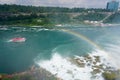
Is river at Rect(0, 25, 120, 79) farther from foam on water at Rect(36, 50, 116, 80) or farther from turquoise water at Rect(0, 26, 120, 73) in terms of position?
foam on water at Rect(36, 50, 116, 80)

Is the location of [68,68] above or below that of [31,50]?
above

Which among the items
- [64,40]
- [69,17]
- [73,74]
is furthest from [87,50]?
[69,17]

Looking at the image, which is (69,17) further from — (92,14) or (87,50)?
(87,50)

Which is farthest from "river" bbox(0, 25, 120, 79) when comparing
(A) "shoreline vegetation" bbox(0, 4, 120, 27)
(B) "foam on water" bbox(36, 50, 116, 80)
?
(A) "shoreline vegetation" bbox(0, 4, 120, 27)

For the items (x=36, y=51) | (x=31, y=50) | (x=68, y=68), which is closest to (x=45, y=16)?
(x=31, y=50)

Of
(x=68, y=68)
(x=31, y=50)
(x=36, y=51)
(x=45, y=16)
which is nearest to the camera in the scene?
(x=68, y=68)

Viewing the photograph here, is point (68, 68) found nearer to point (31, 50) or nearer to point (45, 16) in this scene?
point (31, 50)

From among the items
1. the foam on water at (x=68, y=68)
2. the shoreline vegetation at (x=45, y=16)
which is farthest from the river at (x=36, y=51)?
the shoreline vegetation at (x=45, y=16)

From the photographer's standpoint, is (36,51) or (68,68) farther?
(36,51)
